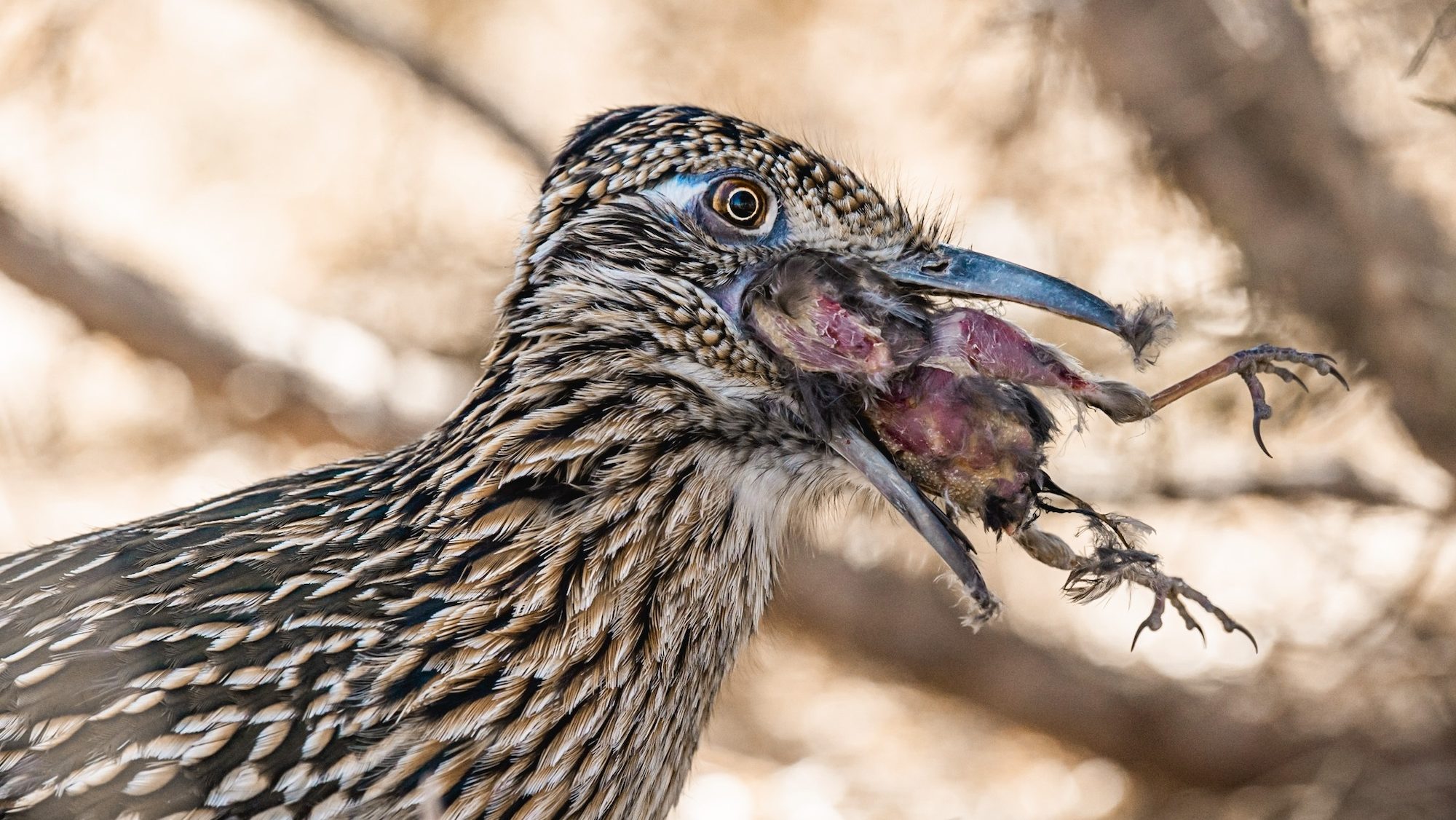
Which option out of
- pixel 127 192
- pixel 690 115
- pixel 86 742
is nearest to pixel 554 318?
pixel 690 115

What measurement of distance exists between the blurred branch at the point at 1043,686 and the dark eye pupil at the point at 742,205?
2.77 metres

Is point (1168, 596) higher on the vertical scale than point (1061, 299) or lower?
lower

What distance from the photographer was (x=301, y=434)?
20.4ft

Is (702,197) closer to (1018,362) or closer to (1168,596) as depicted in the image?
(1018,362)

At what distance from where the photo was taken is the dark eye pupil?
7.93 feet

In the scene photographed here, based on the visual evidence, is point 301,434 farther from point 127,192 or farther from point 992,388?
point 992,388

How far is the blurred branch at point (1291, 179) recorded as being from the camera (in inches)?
165

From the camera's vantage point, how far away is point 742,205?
2426 mm

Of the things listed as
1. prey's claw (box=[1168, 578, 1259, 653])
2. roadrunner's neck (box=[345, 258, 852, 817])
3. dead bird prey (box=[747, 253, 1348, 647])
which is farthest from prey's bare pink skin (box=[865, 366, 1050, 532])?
prey's claw (box=[1168, 578, 1259, 653])

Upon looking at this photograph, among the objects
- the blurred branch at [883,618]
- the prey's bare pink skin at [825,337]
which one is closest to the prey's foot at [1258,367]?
the prey's bare pink skin at [825,337]

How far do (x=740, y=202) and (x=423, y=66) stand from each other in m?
4.41

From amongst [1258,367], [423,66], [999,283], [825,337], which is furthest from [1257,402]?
[423,66]

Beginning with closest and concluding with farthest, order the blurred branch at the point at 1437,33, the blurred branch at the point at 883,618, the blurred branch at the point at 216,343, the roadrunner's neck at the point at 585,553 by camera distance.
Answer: the roadrunner's neck at the point at 585,553 → the blurred branch at the point at 1437,33 → the blurred branch at the point at 883,618 → the blurred branch at the point at 216,343

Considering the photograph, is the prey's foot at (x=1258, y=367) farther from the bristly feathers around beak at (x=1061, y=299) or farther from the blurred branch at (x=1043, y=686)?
the blurred branch at (x=1043, y=686)
